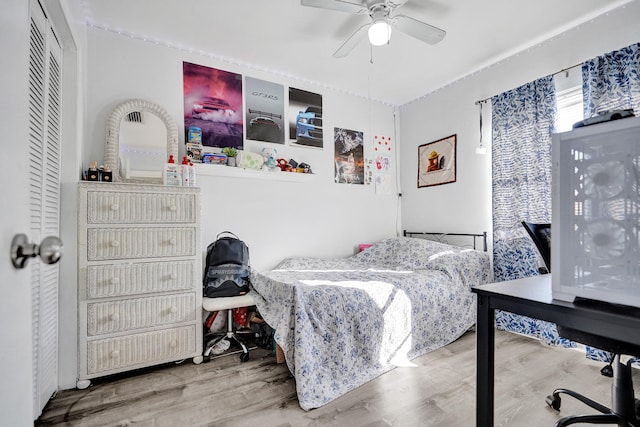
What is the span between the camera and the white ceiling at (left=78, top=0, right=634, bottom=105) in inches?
89.4

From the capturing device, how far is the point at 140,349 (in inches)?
81.9

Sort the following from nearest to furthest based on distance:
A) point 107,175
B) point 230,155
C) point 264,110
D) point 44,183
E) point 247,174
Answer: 1. point 44,183
2. point 107,175
3. point 230,155
4. point 247,174
5. point 264,110

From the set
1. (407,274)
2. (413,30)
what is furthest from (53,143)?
(407,274)

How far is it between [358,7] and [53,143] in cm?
213

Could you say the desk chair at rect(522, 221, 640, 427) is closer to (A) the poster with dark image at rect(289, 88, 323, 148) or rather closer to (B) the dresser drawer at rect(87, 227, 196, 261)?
(B) the dresser drawer at rect(87, 227, 196, 261)

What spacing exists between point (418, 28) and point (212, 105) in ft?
6.20

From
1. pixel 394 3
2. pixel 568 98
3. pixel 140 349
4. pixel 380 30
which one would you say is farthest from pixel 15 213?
pixel 568 98

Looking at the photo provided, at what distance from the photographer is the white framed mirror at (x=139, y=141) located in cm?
244

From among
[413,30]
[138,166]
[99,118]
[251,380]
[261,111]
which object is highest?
[413,30]

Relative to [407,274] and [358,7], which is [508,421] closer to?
[407,274]

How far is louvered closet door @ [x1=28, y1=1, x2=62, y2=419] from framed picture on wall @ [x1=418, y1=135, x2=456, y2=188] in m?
3.49

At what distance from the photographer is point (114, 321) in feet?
6.61

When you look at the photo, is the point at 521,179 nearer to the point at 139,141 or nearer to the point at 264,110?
the point at 264,110

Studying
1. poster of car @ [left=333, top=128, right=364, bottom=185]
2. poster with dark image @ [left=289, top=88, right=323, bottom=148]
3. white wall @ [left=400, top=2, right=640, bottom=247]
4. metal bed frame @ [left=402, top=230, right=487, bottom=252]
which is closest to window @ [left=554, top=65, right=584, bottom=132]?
white wall @ [left=400, top=2, right=640, bottom=247]
